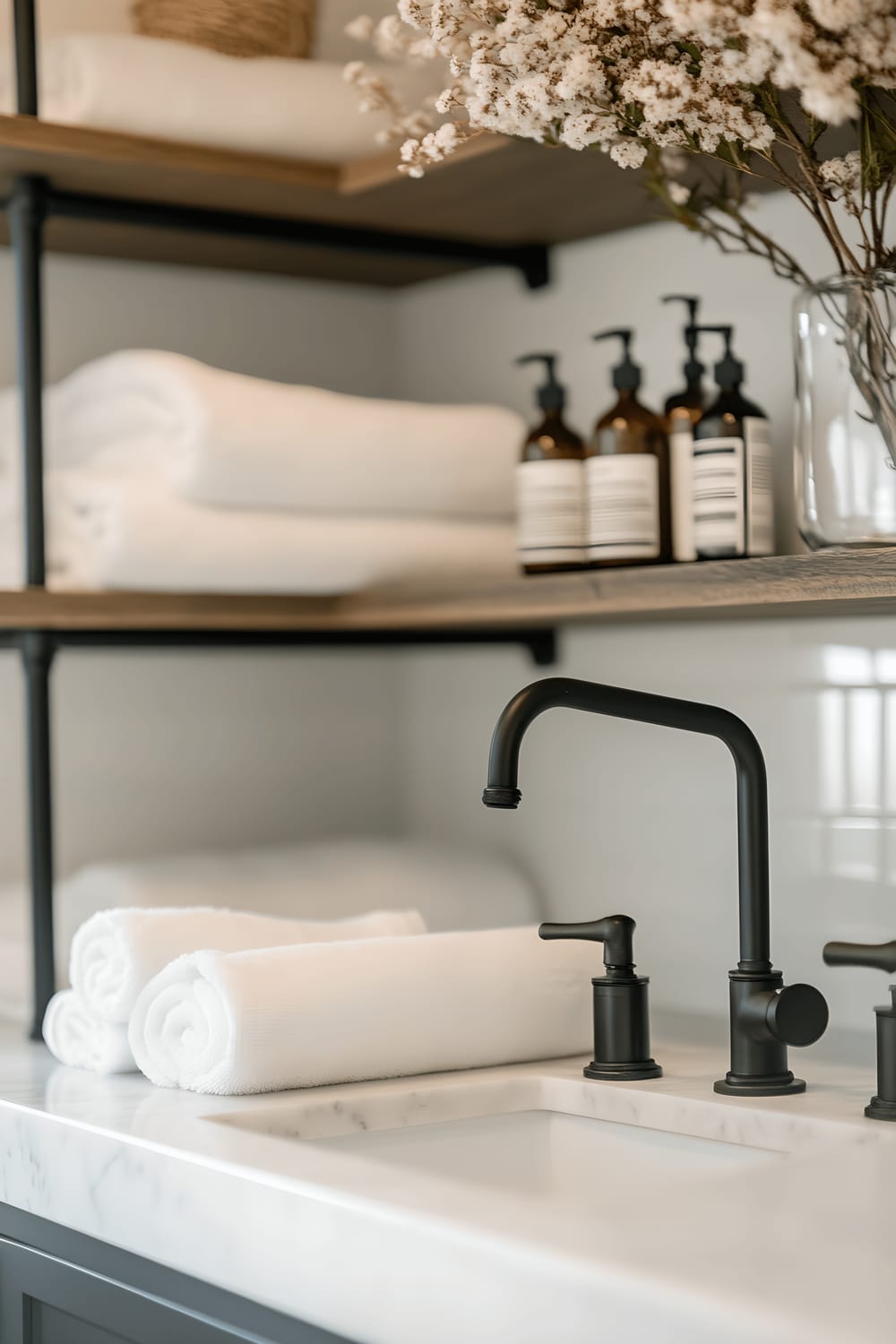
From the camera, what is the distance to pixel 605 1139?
1263mm

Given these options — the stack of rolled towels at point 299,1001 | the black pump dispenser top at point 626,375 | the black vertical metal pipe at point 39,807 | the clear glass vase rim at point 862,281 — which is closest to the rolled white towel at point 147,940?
the stack of rolled towels at point 299,1001

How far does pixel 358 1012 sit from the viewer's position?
1285mm

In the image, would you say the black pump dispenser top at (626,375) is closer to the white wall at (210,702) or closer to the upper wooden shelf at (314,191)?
the upper wooden shelf at (314,191)

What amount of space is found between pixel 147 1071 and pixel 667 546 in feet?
1.94

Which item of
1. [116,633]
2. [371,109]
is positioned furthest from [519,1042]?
[371,109]

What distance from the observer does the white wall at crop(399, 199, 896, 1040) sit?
4.81 ft

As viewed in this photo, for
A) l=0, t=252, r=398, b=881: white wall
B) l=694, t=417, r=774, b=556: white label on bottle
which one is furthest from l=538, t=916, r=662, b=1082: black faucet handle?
l=0, t=252, r=398, b=881: white wall

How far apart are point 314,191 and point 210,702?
0.56 meters

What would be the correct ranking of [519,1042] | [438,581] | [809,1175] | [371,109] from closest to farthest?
1. [809,1175]
2. [519,1042]
3. [371,109]
4. [438,581]

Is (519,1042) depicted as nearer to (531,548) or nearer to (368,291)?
(531,548)

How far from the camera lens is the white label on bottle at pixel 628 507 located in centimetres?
143

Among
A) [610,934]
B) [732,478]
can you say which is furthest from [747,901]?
[732,478]

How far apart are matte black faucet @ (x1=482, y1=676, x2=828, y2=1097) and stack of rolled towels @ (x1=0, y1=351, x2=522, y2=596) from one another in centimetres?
32

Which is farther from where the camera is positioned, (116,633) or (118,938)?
(116,633)
